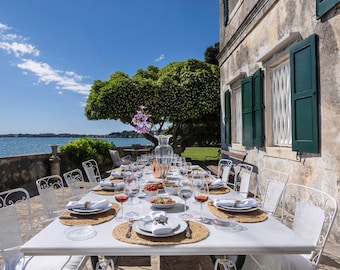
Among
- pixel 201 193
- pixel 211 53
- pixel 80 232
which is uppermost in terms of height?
pixel 211 53

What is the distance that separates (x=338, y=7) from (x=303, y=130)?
4.51 feet

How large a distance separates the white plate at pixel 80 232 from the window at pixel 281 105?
3.47 meters

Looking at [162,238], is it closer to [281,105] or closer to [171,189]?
[171,189]

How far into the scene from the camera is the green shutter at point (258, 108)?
454 centimetres

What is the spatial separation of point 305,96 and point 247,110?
1.99 meters

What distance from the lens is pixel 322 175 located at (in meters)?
2.94

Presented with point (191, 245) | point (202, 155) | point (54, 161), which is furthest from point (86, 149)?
point (191, 245)

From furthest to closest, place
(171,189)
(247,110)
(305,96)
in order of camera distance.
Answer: (247,110)
(305,96)
(171,189)

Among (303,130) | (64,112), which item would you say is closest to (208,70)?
(303,130)

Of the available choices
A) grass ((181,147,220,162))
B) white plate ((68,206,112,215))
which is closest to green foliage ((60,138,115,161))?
grass ((181,147,220,162))

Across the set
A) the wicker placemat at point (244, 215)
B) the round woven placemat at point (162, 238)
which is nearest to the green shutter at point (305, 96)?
the wicker placemat at point (244, 215)

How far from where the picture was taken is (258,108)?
15.1ft

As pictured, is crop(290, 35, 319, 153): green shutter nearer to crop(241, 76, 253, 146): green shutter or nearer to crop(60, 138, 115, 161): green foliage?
crop(241, 76, 253, 146): green shutter

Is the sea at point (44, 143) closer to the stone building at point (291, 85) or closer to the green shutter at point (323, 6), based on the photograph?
the stone building at point (291, 85)
